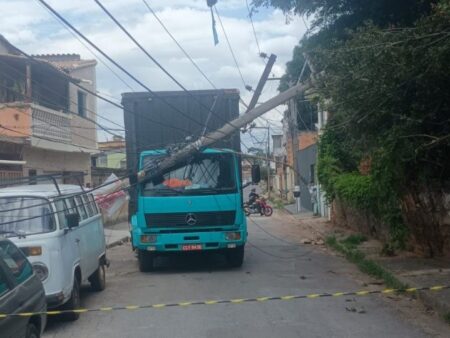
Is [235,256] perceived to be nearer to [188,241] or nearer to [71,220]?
[188,241]

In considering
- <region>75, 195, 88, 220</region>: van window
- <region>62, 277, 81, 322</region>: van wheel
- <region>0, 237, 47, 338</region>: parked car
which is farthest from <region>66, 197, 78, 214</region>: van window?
<region>0, 237, 47, 338</region>: parked car

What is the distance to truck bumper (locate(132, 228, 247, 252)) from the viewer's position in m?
14.2

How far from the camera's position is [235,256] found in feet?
49.3

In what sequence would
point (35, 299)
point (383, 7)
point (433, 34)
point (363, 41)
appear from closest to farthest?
point (35, 299)
point (433, 34)
point (363, 41)
point (383, 7)

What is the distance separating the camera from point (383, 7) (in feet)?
46.3

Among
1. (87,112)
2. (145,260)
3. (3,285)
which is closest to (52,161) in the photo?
(87,112)

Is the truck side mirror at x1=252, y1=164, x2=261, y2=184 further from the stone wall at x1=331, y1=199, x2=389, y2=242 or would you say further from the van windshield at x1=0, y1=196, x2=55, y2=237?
the van windshield at x1=0, y1=196, x2=55, y2=237

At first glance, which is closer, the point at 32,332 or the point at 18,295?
the point at 18,295

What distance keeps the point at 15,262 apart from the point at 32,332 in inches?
28.0

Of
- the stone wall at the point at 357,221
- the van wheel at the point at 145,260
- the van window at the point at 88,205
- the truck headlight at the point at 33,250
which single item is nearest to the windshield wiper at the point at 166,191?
the van wheel at the point at 145,260

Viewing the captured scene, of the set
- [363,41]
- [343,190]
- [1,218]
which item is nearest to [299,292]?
[363,41]

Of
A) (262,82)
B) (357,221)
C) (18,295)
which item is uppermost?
(262,82)

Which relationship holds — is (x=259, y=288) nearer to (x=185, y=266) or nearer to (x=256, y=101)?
(x=185, y=266)

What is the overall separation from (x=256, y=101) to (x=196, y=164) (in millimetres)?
2119
